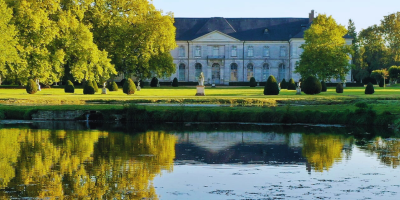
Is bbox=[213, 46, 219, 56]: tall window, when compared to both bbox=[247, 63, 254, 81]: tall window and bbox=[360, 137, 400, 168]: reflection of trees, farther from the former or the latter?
bbox=[360, 137, 400, 168]: reflection of trees

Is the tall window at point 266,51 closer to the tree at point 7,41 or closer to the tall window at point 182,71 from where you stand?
the tall window at point 182,71

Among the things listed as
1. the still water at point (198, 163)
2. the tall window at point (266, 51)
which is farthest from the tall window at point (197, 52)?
the still water at point (198, 163)

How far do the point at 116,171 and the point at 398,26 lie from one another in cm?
7255

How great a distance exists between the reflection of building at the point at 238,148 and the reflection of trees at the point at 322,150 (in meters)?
0.23

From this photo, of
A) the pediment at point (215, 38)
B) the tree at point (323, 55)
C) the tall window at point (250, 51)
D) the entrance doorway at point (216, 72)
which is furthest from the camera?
the entrance doorway at point (216, 72)

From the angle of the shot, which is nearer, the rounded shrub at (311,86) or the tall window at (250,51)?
the rounded shrub at (311,86)

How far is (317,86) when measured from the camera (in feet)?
133

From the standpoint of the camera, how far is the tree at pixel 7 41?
32.5 m

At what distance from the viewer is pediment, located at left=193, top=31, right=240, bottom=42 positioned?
76.6 metres

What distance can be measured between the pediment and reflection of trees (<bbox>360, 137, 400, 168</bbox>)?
5901cm

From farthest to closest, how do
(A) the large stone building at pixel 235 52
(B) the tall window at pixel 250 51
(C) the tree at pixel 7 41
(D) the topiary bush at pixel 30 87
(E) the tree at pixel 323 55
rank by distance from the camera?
(B) the tall window at pixel 250 51 → (A) the large stone building at pixel 235 52 → (E) the tree at pixel 323 55 → (D) the topiary bush at pixel 30 87 → (C) the tree at pixel 7 41

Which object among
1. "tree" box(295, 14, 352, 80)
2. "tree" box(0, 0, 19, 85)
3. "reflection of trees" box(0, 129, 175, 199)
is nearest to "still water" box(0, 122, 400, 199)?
"reflection of trees" box(0, 129, 175, 199)

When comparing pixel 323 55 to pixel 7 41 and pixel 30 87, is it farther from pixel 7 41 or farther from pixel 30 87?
pixel 7 41

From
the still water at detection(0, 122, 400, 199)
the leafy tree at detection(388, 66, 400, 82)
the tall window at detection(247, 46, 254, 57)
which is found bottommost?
the still water at detection(0, 122, 400, 199)
